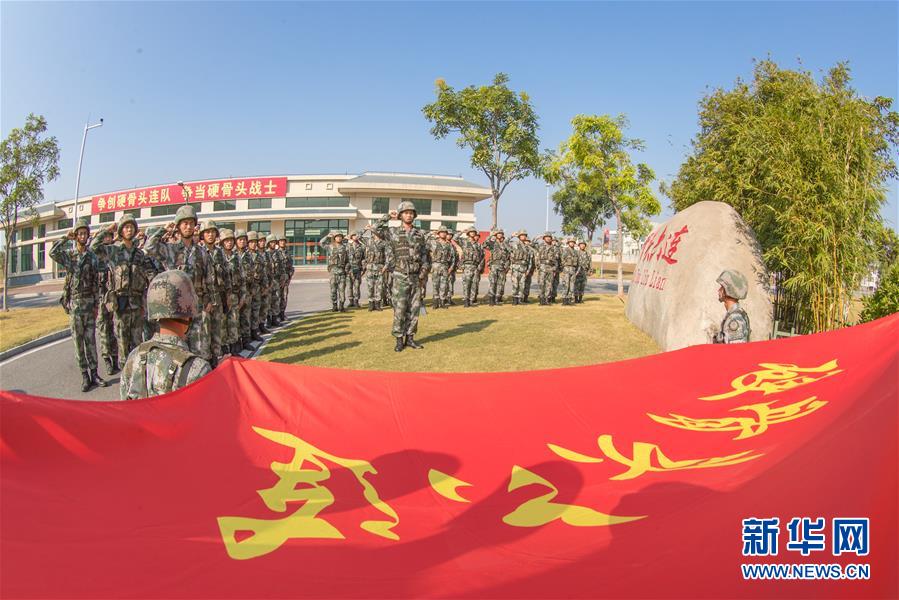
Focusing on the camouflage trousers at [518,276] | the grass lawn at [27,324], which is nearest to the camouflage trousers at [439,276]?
the camouflage trousers at [518,276]

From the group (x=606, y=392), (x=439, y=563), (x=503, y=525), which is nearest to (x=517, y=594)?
(x=439, y=563)

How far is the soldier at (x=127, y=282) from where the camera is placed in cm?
711

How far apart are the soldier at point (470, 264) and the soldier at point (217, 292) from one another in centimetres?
844

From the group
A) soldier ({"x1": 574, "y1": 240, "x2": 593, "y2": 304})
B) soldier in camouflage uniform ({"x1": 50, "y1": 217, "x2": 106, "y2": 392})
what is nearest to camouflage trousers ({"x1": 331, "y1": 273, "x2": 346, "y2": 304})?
soldier in camouflage uniform ({"x1": 50, "y1": 217, "x2": 106, "y2": 392})

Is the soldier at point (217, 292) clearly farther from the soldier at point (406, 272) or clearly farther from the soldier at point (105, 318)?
the soldier at point (406, 272)

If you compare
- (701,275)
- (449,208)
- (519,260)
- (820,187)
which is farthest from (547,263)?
(449,208)

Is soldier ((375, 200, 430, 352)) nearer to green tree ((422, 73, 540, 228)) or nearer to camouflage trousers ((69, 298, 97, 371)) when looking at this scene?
camouflage trousers ((69, 298, 97, 371))

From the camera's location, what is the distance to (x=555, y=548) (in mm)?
2076

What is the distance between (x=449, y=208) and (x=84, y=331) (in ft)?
121

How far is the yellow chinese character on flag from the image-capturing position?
2.05 metres

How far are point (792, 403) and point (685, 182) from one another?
14.2 metres

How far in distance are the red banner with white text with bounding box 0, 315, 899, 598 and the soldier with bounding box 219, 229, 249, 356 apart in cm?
514

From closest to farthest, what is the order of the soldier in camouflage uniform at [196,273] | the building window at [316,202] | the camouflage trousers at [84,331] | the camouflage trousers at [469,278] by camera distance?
the soldier in camouflage uniform at [196,273] < the camouflage trousers at [84,331] < the camouflage trousers at [469,278] < the building window at [316,202]

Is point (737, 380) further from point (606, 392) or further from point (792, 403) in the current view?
point (606, 392)
